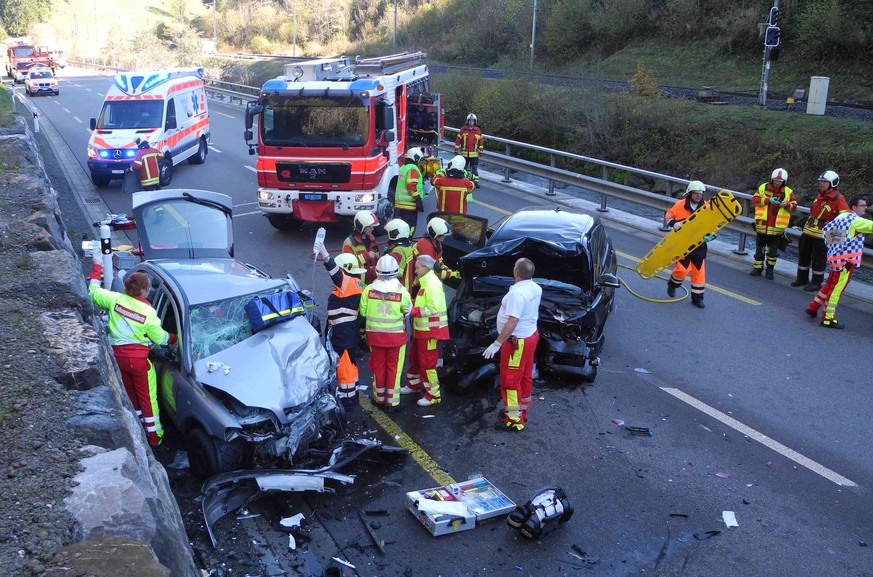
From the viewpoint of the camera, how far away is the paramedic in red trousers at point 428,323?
7367mm

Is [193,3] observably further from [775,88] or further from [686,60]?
[775,88]

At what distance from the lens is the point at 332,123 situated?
516 inches

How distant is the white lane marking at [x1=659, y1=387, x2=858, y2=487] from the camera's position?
253 inches

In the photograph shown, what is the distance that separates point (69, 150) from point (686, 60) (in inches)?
1097

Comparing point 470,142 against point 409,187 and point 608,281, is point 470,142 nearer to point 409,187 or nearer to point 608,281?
point 409,187

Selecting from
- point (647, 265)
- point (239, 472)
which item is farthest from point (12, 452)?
point (647, 265)

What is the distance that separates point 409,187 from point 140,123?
9592 mm

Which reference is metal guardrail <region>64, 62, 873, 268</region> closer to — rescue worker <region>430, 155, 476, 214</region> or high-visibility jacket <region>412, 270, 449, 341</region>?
rescue worker <region>430, 155, 476, 214</region>

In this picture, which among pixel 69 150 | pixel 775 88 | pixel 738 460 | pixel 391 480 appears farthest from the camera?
pixel 775 88

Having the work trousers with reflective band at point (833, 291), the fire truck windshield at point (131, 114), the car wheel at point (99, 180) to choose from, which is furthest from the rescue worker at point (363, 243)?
the fire truck windshield at point (131, 114)

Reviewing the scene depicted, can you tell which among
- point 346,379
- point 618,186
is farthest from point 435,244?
point 618,186

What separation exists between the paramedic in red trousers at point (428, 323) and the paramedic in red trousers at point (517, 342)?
598 mm

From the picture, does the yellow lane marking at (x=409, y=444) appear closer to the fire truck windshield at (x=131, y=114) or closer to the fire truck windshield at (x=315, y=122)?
the fire truck windshield at (x=315, y=122)

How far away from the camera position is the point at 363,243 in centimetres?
908
